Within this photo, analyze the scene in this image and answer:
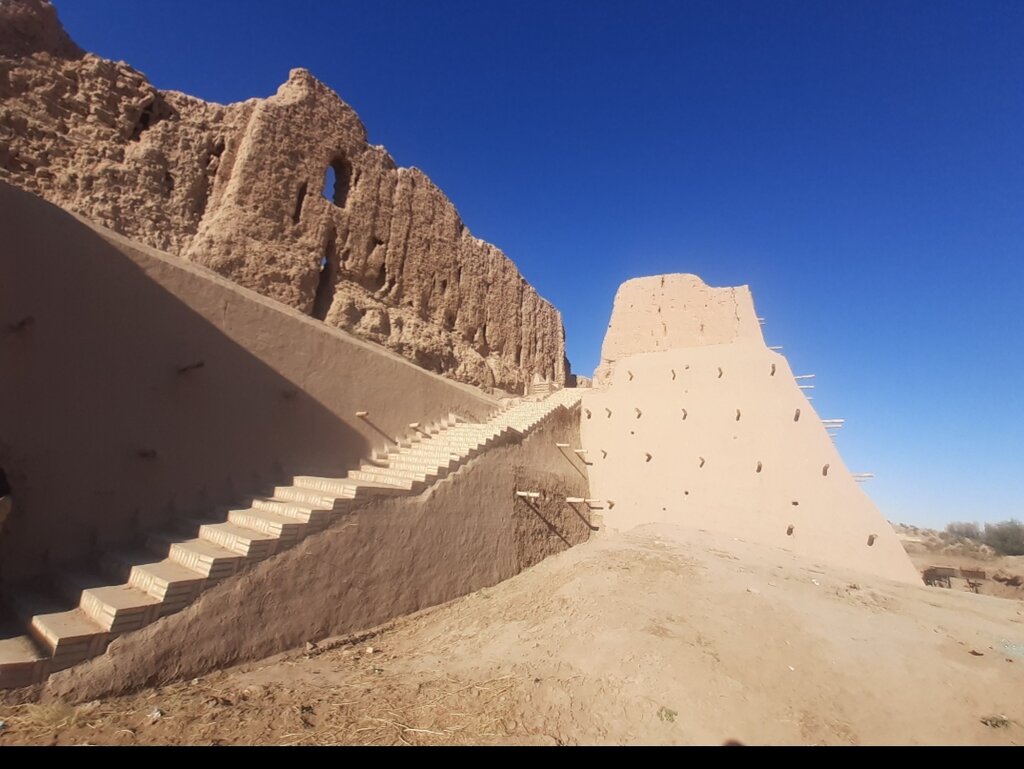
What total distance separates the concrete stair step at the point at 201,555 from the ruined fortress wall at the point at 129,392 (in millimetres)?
653

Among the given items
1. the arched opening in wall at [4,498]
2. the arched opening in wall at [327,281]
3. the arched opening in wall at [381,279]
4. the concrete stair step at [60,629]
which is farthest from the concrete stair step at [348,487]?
the arched opening in wall at [381,279]

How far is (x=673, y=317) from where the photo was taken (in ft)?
57.0

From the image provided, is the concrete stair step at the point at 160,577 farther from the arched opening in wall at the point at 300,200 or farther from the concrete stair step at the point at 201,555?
the arched opening in wall at the point at 300,200

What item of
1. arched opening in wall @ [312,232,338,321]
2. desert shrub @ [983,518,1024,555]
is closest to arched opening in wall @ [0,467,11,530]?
arched opening in wall @ [312,232,338,321]

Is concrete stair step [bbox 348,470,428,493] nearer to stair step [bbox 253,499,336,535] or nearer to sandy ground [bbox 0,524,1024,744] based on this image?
stair step [bbox 253,499,336,535]

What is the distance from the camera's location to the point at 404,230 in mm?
15125

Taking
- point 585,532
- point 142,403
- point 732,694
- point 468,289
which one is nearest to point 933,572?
point 585,532

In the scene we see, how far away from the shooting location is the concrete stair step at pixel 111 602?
4.12 m

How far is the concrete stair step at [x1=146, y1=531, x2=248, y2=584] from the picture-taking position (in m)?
4.74

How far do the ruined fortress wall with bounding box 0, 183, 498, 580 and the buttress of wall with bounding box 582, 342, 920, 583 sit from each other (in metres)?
6.91

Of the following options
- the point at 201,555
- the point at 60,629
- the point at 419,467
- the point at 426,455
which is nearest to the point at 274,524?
the point at 201,555

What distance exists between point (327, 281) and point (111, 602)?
10.3 m

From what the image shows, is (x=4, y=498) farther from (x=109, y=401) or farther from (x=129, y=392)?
(x=129, y=392)

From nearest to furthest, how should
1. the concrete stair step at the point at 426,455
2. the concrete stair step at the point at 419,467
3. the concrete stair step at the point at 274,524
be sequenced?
the concrete stair step at the point at 274,524
the concrete stair step at the point at 419,467
the concrete stair step at the point at 426,455
